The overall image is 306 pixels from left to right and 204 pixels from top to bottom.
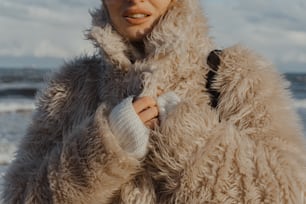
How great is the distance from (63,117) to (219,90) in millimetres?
533

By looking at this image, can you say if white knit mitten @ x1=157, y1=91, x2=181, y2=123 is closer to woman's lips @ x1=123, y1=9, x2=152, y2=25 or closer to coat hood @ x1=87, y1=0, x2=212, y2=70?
coat hood @ x1=87, y1=0, x2=212, y2=70

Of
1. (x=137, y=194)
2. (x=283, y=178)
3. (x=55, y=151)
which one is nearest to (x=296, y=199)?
(x=283, y=178)

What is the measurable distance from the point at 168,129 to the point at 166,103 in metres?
0.10

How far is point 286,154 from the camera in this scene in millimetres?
1496

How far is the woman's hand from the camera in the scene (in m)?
1.50

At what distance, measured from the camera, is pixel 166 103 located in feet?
5.08

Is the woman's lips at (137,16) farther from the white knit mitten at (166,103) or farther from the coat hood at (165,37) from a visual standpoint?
the white knit mitten at (166,103)

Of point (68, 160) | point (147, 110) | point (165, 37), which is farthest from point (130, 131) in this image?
point (165, 37)

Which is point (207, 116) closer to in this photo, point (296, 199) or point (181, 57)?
point (181, 57)

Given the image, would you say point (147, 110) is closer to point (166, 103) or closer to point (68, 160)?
point (166, 103)

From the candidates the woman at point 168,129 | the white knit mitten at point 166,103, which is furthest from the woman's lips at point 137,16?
the white knit mitten at point 166,103

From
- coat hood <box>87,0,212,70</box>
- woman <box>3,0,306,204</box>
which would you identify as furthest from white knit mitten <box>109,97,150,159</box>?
coat hood <box>87,0,212,70</box>

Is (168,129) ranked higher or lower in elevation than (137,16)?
lower

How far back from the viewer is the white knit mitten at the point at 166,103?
1521mm
